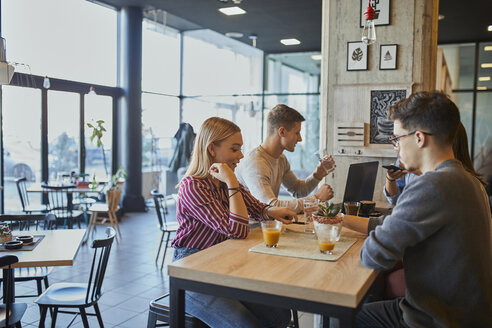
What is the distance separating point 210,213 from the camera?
7.01 feet

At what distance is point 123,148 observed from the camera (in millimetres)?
8555

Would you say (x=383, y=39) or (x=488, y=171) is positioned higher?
(x=383, y=39)

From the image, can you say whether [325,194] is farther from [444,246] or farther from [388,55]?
[388,55]

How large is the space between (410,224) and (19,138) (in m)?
6.81

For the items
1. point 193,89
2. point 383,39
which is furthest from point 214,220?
point 193,89

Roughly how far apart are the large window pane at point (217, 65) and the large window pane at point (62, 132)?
3.38 m

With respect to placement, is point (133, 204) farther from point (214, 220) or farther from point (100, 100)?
point (214, 220)

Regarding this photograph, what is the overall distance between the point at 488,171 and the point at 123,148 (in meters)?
6.88

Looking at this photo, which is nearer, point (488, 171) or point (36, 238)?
point (36, 238)

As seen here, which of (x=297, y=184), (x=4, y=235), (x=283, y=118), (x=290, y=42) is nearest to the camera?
(x=4, y=235)

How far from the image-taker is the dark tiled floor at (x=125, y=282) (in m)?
3.65

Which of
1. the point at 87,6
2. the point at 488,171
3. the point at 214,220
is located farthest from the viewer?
the point at 488,171

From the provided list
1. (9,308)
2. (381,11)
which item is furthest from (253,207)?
(381,11)

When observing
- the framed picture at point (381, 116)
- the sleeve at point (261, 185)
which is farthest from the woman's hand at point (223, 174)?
the framed picture at point (381, 116)
